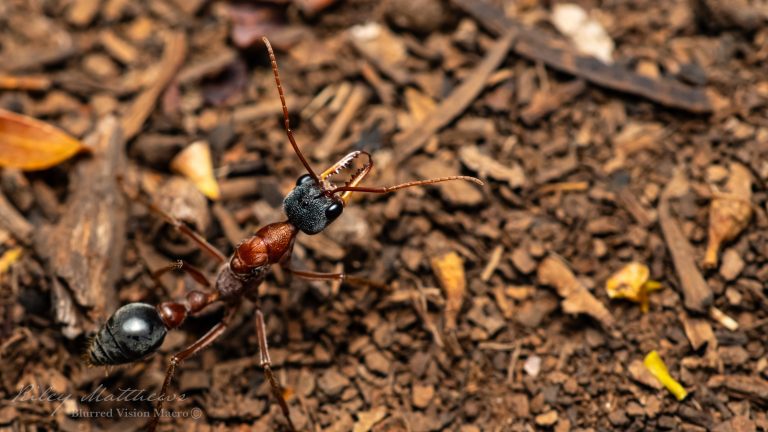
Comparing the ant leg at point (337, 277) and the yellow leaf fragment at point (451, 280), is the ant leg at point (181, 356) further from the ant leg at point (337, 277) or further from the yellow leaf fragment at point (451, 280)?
the yellow leaf fragment at point (451, 280)

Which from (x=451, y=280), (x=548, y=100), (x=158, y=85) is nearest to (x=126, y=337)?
(x=451, y=280)

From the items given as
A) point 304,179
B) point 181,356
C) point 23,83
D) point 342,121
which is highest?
point 23,83

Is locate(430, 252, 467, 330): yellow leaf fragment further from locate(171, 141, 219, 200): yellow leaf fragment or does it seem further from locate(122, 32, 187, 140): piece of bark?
locate(122, 32, 187, 140): piece of bark

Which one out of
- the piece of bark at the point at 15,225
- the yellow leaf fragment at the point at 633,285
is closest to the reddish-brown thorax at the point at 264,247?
the piece of bark at the point at 15,225

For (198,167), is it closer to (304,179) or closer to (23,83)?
(304,179)

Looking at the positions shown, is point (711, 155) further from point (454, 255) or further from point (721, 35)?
point (454, 255)

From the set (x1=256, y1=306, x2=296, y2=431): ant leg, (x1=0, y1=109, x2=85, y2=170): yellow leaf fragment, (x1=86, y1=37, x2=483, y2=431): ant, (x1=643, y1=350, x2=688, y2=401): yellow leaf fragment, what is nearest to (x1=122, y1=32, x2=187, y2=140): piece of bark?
(x1=0, y1=109, x2=85, y2=170): yellow leaf fragment
